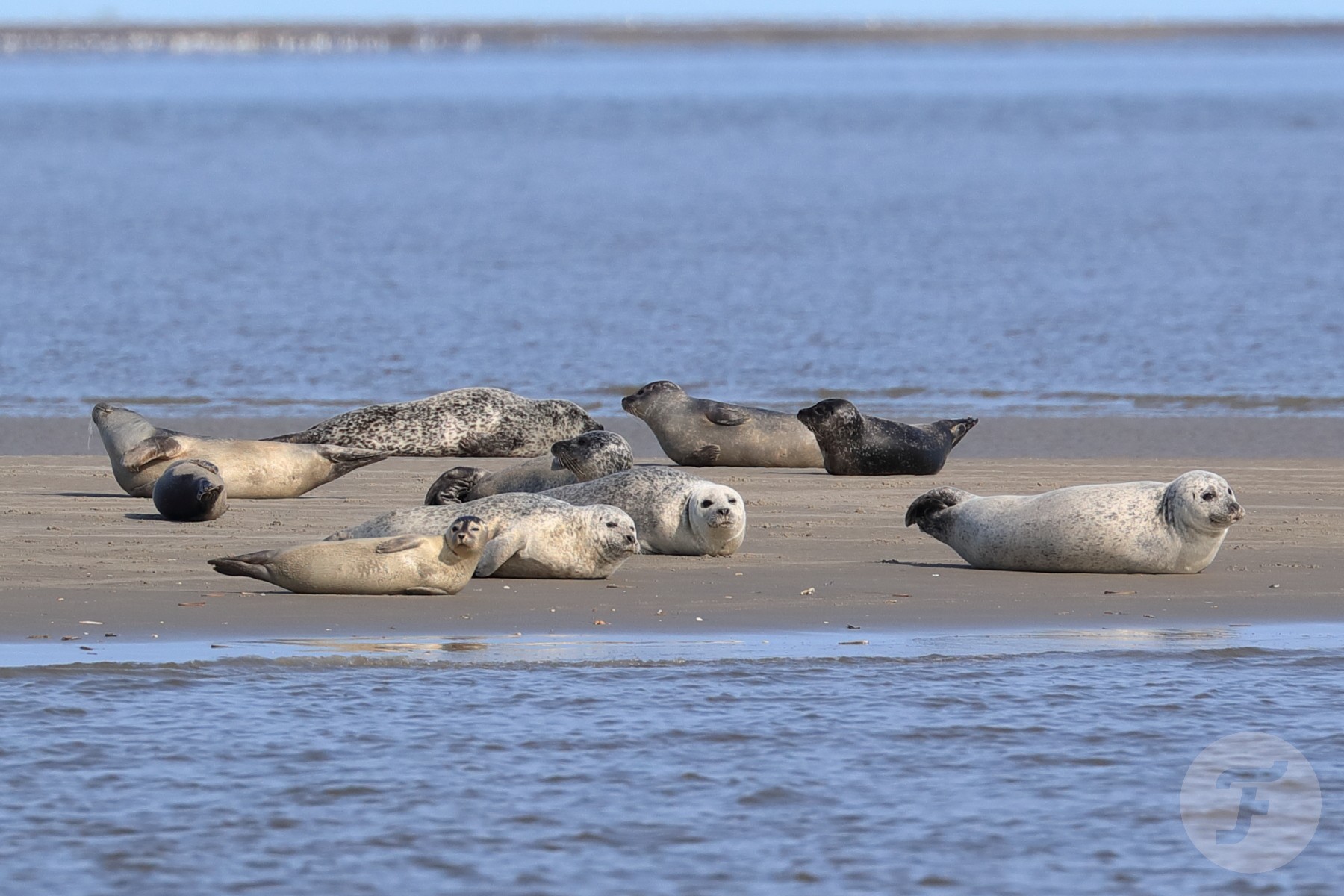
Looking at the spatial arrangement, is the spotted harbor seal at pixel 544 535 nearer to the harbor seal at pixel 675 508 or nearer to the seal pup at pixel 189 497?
the harbor seal at pixel 675 508

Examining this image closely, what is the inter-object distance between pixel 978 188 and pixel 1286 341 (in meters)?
20.7

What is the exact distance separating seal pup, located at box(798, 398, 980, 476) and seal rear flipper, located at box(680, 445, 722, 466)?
0.56 metres

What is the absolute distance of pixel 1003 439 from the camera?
41.7ft

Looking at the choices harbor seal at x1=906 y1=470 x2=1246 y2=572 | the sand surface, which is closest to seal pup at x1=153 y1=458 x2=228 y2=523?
the sand surface

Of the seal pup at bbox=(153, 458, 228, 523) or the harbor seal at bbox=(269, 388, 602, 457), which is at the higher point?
the harbor seal at bbox=(269, 388, 602, 457)

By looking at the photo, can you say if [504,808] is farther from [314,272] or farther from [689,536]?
[314,272]

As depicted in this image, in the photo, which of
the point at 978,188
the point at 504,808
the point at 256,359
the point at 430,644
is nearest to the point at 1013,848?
the point at 504,808

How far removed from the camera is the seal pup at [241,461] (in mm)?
9766

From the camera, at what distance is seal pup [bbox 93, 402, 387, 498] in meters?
9.77

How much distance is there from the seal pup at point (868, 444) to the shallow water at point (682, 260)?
10.6ft

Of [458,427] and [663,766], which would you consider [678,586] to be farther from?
[458,427]

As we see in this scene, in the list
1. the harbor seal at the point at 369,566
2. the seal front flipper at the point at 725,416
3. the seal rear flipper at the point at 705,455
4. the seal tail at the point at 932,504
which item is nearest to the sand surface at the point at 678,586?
the harbor seal at the point at 369,566

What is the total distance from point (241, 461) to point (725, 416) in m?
2.69

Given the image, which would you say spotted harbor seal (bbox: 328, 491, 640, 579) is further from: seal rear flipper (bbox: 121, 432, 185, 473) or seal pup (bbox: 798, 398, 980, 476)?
seal pup (bbox: 798, 398, 980, 476)
